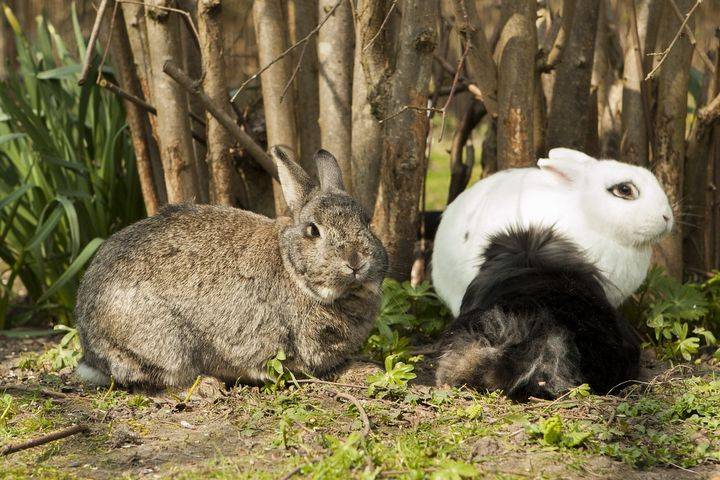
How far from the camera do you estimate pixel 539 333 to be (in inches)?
135

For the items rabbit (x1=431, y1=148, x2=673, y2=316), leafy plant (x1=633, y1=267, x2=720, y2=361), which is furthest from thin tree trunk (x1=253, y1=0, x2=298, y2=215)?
leafy plant (x1=633, y1=267, x2=720, y2=361)

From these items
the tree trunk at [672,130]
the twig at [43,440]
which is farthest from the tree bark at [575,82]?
the twig at [43,440]

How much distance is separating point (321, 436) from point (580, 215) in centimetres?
160

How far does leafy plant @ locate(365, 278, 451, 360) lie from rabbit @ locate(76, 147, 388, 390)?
319mm

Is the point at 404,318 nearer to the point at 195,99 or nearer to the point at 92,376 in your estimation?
the point at 92,376

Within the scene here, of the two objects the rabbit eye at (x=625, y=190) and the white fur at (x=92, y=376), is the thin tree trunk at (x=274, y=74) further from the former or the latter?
the rabbit eye at (x=625, y=190)

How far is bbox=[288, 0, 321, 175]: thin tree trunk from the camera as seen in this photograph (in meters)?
4.83

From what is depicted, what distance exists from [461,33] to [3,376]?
2.60 meters

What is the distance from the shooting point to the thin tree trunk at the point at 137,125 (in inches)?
187

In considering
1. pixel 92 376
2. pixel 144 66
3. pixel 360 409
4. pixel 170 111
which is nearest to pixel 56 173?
pixel 144 66

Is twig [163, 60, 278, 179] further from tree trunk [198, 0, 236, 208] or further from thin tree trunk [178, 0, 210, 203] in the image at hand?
thin tree trunk [178, 0, 210, 203]

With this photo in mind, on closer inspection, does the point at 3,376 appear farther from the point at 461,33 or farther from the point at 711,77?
the point at 711,77

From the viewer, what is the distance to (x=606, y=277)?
3855 millimetres

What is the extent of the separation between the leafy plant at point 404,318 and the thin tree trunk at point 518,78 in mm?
836
